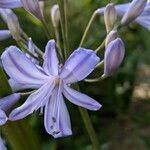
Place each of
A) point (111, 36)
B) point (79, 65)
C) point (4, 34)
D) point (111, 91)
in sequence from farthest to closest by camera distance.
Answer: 1. point (111, 91)
2. point (4, 34)
3. point (111, 36)
4. point (79, 65)

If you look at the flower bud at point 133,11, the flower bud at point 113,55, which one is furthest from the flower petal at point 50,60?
the flower bud at point 133,11

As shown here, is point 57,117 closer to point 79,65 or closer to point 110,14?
point 79,65

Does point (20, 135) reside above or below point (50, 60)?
below

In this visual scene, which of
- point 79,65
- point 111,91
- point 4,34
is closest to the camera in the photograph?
point 79,65

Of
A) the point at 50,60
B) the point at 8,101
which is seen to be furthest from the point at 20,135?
the point at 50,60

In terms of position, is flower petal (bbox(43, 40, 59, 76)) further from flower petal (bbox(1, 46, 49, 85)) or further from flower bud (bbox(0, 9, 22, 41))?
flower bud (bbox(0, 9, 22, 41))

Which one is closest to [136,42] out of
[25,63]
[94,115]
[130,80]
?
[130,80]
